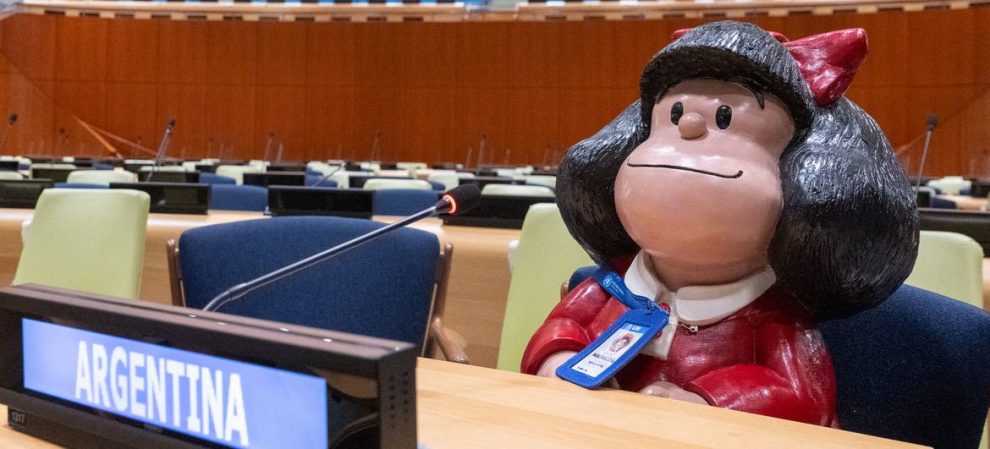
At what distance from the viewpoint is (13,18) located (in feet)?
45.4

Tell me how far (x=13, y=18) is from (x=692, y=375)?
15713 mm

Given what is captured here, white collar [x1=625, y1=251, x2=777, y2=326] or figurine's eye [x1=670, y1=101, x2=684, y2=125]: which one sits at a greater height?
figurine's eye [x1=670, y1=101, x2=684, y2=125]

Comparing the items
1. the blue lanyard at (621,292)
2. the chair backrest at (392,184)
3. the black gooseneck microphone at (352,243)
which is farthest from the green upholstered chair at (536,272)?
the chair backrest at (392,184)

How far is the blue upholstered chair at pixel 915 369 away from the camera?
3.72ft

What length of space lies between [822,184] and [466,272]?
165 centimetres

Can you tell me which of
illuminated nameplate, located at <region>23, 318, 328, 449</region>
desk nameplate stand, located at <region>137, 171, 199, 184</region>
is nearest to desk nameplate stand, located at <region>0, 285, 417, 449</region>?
illuminated nameplate, located at <region>23, 318, 328, 449</region>

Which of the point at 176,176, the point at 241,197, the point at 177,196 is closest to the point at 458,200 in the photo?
the point at 177,196

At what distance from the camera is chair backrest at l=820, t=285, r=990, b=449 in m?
1.13

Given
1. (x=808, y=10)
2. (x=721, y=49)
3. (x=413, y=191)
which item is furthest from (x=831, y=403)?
(x=808, y=10)

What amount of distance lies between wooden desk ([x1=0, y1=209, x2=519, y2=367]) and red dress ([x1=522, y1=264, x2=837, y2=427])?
46.4 inches

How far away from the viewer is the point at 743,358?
41.3 inches

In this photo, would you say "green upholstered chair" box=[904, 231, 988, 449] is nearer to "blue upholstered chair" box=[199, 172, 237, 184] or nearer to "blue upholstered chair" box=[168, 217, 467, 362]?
"blue upholstered chair" box=[168, 217, 467, 362]

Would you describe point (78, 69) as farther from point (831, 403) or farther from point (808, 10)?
point (831, 403)

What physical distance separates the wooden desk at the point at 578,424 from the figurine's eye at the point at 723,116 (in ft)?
1.20
